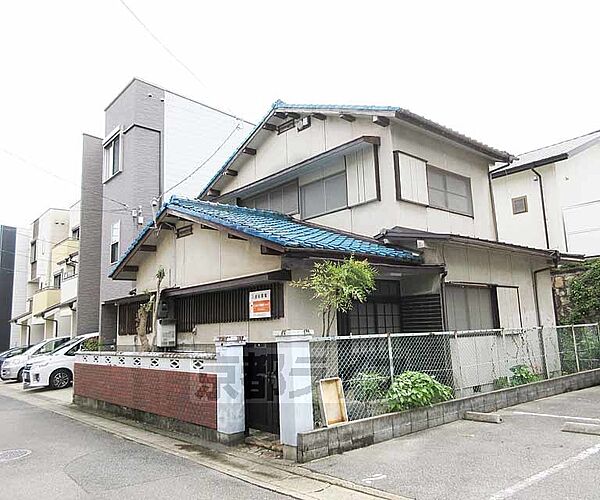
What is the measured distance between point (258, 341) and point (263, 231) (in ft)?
6.53

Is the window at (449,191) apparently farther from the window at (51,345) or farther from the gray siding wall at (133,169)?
the window at (51,345)

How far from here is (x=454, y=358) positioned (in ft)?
28.5

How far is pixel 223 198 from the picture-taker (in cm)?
1443

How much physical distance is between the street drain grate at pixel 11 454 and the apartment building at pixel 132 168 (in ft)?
30.9

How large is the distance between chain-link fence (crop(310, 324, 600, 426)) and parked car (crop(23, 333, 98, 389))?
10522 mm

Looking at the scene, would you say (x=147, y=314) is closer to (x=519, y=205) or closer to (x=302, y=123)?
(x=302, y=123)

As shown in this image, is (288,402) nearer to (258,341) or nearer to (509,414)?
(258,341)

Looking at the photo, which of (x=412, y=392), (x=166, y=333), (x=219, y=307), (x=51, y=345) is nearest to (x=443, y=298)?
(x=412, y=392)

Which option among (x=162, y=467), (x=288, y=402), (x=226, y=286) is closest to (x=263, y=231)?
(x=226, y=286)

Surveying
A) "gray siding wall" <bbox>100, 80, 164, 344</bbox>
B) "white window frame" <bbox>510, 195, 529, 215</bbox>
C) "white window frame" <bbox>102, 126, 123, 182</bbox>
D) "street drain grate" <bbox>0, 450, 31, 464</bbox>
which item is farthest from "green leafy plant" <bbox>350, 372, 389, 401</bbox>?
"white window frame" <bbox>102, 126, 123, 182</bbox>

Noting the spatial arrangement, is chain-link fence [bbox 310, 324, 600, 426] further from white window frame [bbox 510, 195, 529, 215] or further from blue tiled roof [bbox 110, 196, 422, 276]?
white window frame [bbox 510, 195, 529, 215]

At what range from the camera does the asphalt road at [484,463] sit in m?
4.74

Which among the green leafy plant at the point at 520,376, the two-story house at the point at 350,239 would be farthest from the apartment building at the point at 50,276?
the green leafy plant at the point at 520,376

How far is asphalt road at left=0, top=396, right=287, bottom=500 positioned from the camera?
5.13 metres
